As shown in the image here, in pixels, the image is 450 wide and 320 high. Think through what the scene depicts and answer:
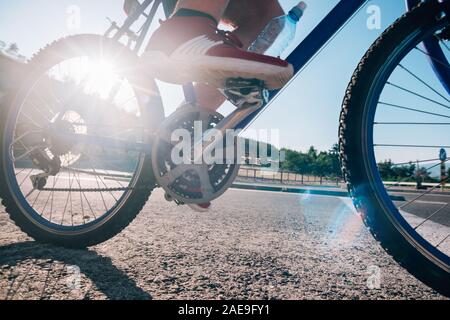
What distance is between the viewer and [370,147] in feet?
3.65

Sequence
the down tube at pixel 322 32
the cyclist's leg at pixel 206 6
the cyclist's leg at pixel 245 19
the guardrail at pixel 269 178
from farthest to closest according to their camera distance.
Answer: the guardrail at pixel 269 178
the cyclist's leg at pixel 245 19
the down tube at pixel 322 32
the cyclist's leg at pixel 206 6

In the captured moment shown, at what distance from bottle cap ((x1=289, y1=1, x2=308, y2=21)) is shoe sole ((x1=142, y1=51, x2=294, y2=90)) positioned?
1.46ft

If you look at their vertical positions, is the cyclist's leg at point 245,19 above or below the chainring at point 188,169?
above

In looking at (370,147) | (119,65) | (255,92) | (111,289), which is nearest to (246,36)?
(255,92)

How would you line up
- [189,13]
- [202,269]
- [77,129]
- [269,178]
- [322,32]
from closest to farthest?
[202,269] → [189,13] → [322,32] → [77,129] → [269,178]

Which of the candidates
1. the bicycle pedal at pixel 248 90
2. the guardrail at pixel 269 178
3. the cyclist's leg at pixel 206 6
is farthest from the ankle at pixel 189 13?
the guardrail at pixel 269 178

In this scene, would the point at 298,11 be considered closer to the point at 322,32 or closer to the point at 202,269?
the point at 322,32

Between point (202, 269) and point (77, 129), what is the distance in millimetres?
1207

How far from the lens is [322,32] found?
137cm

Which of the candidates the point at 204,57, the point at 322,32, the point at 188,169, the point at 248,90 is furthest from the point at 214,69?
the point at 322,32

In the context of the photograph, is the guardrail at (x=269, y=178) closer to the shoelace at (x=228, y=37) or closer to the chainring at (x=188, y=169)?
the chainring at (x=188, y=169)

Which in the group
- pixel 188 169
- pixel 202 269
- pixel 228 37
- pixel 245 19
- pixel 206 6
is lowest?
pixel 202 269

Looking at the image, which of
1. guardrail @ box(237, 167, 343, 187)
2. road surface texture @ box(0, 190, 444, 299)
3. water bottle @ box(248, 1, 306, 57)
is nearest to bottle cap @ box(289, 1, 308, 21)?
Result: water bottle @ box(248, 1, 306, 57)

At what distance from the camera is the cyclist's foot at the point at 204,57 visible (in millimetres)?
1134
